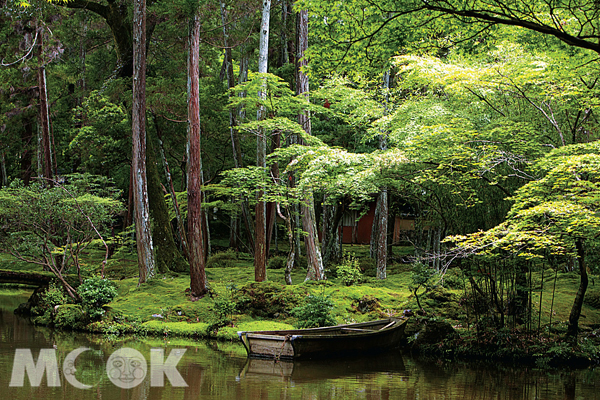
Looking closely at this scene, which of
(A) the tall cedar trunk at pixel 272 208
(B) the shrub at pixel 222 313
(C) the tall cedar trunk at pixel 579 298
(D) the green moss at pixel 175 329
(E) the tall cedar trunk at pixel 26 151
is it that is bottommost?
(D) the green moss at pixel 175 329

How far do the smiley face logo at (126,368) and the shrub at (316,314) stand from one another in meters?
3.60

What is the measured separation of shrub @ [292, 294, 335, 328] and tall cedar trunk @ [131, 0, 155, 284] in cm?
589

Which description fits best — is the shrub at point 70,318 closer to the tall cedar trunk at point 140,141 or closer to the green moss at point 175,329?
the green moss at point 175,329

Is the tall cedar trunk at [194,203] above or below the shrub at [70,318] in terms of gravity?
above

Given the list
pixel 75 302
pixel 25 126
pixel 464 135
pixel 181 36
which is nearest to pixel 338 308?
pixel 464 135

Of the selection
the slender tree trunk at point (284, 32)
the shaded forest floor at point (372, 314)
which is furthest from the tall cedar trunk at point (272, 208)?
the shaded forest floor at point (372, 314)

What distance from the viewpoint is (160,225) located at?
17609mm

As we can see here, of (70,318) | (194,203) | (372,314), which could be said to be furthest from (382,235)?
(70,318)

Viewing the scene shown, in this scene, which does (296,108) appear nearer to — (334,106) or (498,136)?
(334,106)

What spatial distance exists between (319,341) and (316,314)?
134cm

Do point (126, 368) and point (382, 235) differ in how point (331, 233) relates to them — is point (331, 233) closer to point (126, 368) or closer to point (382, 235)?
point (382, 235)

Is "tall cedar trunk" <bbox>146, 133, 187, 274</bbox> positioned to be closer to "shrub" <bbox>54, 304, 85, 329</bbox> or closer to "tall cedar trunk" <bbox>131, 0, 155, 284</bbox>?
"tall cedar trunk" <bbox>131, 0, 155, 284</bbox>

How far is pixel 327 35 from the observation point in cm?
619

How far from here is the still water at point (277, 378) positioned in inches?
295
